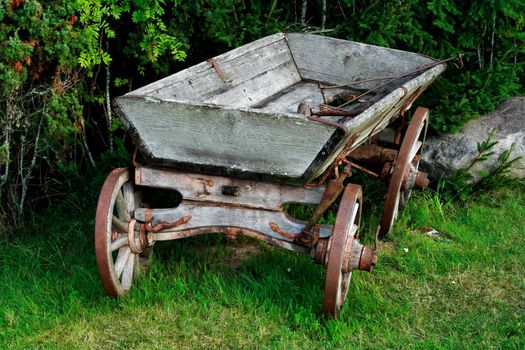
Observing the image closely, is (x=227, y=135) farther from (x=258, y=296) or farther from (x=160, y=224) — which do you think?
(x=258, y=296)

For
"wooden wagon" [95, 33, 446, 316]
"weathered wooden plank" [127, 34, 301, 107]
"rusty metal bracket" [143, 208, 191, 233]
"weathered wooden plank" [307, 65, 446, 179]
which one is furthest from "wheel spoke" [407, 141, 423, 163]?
"rusty metal bracket" [143, 208, 191, 233]

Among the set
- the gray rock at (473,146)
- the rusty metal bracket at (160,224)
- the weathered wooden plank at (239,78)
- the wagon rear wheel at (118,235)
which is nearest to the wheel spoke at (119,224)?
the wagon rear wheel at (118,235)

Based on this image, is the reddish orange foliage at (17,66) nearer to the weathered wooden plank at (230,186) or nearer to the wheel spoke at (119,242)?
the weathered wooden plank at (230,186)

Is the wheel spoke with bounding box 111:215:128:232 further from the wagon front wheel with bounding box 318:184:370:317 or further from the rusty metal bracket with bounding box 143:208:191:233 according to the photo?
the wagon front wheel with bounding box 318:184:370:317

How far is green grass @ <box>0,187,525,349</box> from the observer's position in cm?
381

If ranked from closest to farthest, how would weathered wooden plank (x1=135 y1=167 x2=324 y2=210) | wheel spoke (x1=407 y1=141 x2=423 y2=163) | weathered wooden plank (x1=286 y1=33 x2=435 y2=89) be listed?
weathered wooden plank (x1=135 y1=167 x2=324 y2=210) → wheel spoke (x1=407 y1=141 x2=423 y2=163) → weathered wooden plank (x1=286 y1=33 x2=435 y2=89)

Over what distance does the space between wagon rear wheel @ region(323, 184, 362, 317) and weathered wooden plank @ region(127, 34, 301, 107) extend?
119cm

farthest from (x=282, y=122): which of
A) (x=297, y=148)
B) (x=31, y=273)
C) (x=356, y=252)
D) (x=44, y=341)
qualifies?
(x=31, y=273)

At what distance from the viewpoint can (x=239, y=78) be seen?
499 centimetres

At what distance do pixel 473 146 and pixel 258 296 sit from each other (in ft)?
8.00

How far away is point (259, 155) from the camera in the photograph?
3.77 metres

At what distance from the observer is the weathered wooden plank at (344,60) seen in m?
5.28

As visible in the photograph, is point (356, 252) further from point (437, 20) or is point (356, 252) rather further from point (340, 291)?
point (437, 20)

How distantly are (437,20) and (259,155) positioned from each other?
2562mm
